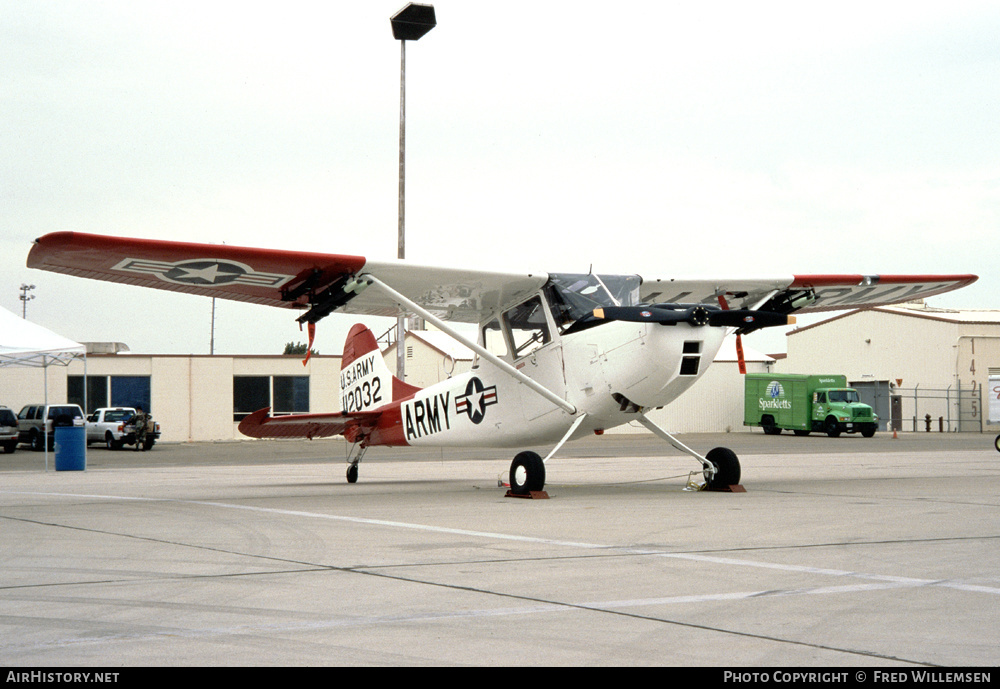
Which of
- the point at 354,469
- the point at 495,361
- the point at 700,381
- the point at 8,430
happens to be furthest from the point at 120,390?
the point at 495,361

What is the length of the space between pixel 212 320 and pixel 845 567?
9348cm

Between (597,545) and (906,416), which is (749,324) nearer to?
(597,545)

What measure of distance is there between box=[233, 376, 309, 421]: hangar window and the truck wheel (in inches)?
944

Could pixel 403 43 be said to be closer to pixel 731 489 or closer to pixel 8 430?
pixel 8 430

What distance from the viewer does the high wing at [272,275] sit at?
1171 centimetres

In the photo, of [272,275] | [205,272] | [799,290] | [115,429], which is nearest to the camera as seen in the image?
[205,272]

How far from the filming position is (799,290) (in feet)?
53.6

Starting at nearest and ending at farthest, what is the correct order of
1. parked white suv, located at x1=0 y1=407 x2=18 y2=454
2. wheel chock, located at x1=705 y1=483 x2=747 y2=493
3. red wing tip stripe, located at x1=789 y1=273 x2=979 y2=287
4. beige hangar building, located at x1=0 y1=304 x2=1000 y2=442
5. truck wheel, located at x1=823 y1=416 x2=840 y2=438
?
wheel chock, located at x1=705 y1=483 x2=747 y2=493 < red wing tip stripe, located at x1=789 y1=273 x2=979 y2=287 < parked white suv, located at x1=0 y1=407 x2=18 y2=454 < truck wheel, located at x1=823 y1=416 x2=840 y2=438 < beige hangar building, located at x1=0 y1=304 x2=1000 y2=442

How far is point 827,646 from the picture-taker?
4.31m

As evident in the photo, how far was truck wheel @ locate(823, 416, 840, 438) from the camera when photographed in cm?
4559

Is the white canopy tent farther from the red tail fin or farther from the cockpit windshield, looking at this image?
the cockpit windshield

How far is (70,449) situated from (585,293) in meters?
15.9

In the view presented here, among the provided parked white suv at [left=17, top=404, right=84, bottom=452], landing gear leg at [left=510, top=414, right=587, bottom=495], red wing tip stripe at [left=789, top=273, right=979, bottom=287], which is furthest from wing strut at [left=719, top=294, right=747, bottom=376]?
parked white suv at [left=17, top=404, right=84, bottom=452]
